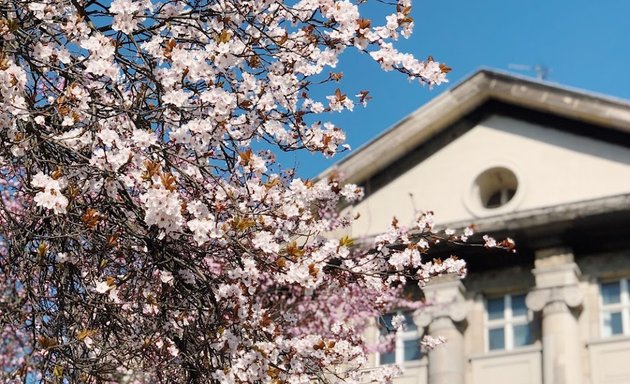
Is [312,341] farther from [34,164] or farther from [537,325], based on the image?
[537,325]

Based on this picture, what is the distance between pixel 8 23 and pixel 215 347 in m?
2.86

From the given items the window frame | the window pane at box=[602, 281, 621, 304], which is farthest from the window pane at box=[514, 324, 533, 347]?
the window frame

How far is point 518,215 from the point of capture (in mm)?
18875

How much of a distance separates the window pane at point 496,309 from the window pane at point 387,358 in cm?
196

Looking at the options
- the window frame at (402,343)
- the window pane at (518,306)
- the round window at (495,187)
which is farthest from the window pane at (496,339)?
the round window at (495,187)

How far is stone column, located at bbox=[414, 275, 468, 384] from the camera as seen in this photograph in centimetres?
1909

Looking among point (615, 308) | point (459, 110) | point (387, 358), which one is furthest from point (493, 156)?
point (387, 358)

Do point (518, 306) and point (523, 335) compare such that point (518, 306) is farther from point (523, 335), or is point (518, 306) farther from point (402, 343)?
point (402, 343)

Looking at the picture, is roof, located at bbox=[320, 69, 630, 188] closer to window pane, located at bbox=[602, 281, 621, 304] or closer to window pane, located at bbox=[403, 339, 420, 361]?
window pane, located at bbox=[602, 281, 621, 304]

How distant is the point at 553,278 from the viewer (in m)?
18.8

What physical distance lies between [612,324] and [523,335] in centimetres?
159

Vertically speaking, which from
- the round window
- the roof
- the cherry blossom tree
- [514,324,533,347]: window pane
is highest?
the roof

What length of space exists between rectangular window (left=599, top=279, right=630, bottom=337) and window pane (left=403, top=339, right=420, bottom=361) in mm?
3467

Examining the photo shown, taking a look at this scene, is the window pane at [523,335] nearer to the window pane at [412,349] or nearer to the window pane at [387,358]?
the window pane at [412,349]
